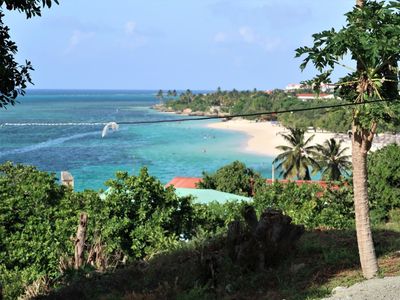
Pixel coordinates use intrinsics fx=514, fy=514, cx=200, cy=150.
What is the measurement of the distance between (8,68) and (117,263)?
915 centimetres

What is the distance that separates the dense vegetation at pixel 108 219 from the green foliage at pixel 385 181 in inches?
4.6

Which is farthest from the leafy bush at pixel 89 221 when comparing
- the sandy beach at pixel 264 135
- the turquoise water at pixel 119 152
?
the sandy beach at pixel 264 135

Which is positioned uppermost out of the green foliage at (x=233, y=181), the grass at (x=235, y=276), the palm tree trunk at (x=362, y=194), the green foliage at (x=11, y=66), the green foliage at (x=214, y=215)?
the green foliage at (x=11, y=66)

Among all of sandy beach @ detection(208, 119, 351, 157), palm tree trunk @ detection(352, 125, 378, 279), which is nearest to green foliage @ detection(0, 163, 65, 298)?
palm tree trunk @ detection(352, 125, 378, 279)

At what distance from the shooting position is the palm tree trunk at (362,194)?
27.3 ft

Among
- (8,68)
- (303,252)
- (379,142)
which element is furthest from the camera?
(379,142)

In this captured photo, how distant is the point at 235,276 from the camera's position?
33.1ft

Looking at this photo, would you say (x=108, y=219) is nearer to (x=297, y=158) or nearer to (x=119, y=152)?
(x=297, y=158)

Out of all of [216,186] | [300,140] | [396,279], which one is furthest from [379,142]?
[396,279]

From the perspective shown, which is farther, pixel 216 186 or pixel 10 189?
pixel 216 186

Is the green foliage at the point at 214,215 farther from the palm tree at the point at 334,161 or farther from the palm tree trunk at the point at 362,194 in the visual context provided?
the palm tree at the point at 334,161

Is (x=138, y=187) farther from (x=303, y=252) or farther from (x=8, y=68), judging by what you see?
(x=8, y=68)

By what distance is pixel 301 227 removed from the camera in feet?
36.4

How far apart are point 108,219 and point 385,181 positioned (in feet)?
38.1
